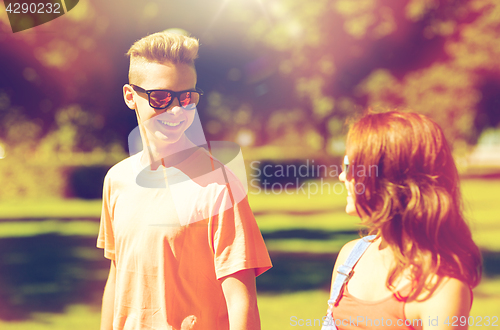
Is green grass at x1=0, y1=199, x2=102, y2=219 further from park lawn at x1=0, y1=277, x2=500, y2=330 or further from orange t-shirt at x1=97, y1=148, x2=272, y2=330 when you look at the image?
orange t-shirt at x1=97, y1=148, x2=272, y2=330

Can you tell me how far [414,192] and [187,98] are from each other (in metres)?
1.07

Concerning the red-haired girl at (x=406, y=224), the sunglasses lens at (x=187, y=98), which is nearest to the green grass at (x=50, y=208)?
the sunglasses lens at (x=187, y=98)

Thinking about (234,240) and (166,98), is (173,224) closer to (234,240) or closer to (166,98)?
(234,240)

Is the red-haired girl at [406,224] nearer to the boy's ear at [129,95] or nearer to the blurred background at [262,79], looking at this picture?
the boy's ear at [129,95]

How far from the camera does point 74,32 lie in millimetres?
7137

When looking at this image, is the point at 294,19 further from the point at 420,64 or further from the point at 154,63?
the point at 154,63

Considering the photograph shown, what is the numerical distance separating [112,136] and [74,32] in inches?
72.1

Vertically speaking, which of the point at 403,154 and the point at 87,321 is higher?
the point at 403,154

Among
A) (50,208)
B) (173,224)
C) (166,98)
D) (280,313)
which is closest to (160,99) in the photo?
(166,98)

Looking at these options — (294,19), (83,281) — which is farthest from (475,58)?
(83,281)

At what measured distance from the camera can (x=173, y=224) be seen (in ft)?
6.24

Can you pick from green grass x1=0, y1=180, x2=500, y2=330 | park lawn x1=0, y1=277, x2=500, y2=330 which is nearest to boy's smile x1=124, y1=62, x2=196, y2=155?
green grass x1=0, y1=180, x2=500, y2=330

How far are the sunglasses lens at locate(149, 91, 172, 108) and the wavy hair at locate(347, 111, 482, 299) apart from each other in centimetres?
85

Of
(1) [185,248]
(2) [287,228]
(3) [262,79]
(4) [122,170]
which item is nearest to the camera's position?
(1) [185,248]
